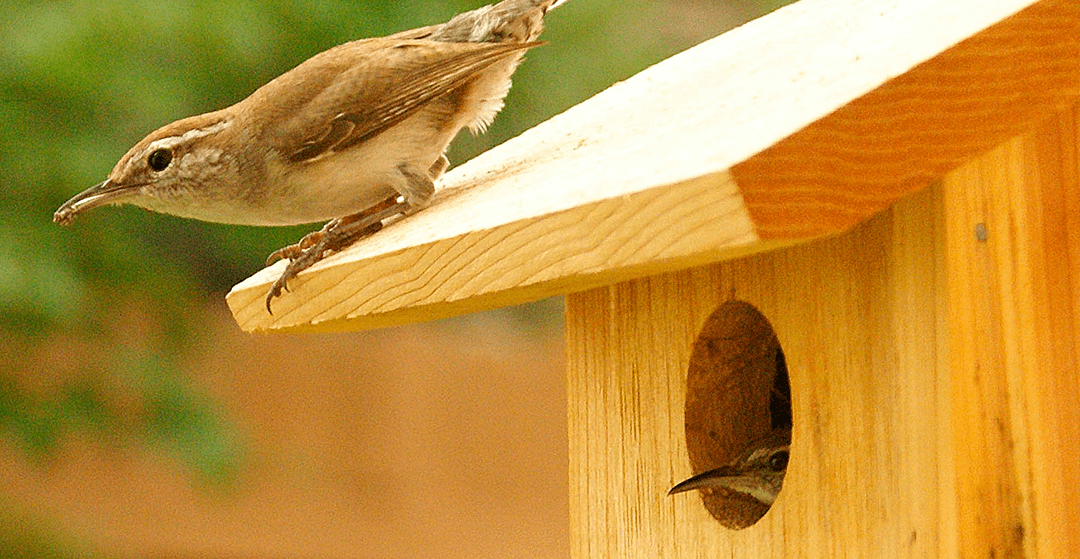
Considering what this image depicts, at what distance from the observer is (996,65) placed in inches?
60.7

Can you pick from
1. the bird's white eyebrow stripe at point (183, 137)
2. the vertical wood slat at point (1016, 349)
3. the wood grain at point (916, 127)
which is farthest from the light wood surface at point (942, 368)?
the bird's white eyebrow stripe at point (183, 137)

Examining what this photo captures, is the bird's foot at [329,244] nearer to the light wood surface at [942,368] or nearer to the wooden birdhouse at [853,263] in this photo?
the wooden birdhouse at [853,263]

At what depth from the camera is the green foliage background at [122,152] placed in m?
4.78

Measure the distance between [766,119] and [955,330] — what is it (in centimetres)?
34

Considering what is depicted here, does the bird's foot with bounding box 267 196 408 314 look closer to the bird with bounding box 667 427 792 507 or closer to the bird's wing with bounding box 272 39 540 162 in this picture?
the bird's wing with bounding box 272 39 540 162

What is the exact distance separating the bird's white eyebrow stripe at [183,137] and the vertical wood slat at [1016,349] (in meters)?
1.58

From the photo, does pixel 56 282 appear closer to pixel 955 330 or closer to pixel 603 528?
pixel 603 528

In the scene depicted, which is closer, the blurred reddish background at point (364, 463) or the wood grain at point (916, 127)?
the wood grain at point (916, 127)

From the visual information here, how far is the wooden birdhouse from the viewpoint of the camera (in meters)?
1.48

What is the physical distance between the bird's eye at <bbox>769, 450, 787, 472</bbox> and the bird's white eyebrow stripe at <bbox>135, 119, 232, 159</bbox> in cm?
130

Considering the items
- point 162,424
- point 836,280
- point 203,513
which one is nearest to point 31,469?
point 203,513

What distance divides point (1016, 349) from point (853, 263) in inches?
8.9

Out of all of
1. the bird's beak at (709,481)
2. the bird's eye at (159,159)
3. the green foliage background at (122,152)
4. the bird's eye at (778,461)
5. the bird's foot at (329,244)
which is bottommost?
the bird's beak at (709,481)

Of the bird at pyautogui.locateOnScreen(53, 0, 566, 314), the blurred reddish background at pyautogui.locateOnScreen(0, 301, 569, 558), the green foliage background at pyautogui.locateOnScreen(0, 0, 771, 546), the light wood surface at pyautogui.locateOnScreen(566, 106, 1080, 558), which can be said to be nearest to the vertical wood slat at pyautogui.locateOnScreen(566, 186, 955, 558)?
the light wood surface at pyautogui.locateOnScreen(566, 106, 1080, 558)
